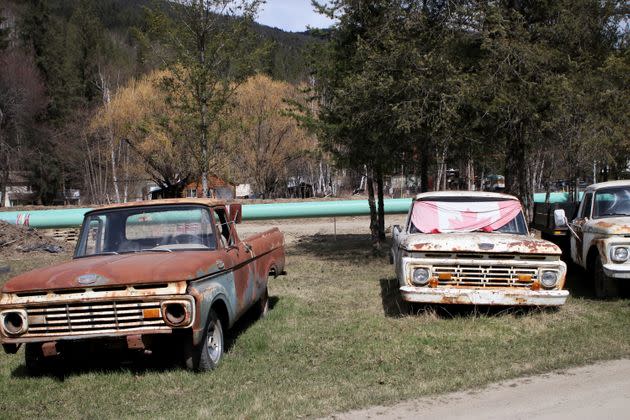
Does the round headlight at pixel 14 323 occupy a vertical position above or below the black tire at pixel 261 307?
above

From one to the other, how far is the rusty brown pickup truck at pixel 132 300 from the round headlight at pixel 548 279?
377cm

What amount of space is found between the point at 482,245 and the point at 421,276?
85 cm

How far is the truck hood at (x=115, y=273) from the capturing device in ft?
17.8

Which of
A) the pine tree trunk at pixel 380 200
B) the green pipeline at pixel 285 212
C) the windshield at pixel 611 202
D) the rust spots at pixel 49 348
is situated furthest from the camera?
the green pipeline at pixel 285 212

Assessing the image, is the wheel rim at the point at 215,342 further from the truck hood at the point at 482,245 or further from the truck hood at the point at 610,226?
the truck hood at the point at 610,226

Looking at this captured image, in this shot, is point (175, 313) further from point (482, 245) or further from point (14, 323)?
point (482, 245)

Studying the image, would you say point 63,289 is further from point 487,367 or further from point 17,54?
point 17,54

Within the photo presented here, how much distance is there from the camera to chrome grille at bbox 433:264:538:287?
743 cm

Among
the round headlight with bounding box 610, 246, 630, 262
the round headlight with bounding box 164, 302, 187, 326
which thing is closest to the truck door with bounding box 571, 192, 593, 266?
the round headlight with bounding box 610, 246, 630, 262

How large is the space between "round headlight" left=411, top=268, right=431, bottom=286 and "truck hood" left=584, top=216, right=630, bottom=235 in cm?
284

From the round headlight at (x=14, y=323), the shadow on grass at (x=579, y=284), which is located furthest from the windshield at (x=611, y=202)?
the round headlight at (x=14, y=323)

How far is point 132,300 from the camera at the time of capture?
539cm

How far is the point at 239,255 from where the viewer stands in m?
7.04

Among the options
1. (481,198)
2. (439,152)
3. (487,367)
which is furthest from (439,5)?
(487,367)
